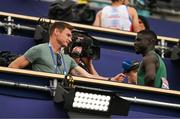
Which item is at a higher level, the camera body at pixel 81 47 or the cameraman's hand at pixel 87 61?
the camera body at pixel 81 47

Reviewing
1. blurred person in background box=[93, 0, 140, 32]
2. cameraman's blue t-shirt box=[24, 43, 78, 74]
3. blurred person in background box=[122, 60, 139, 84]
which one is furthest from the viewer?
blurred person in background box=[93, 0, 140, 32]

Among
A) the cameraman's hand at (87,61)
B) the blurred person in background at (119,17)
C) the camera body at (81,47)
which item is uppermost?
the blurred person in background at (119,17)

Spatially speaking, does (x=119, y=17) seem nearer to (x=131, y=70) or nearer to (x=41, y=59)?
(x=131, y=70)

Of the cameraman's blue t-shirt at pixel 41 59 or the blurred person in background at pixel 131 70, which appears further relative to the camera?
the blurred person in background at pixel 131 70

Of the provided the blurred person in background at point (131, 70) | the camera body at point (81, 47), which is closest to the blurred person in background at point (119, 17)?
the camera body at point (81, 47)

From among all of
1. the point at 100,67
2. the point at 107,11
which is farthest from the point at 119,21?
the point at 100,67

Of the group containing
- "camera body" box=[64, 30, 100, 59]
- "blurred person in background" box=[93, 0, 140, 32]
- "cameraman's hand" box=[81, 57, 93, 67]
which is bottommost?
"cameraman's hand" box=[81, 57, 93, 67]

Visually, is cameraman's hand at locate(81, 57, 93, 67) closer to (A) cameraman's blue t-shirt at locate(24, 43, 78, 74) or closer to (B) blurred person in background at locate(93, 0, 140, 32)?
(A) cameraman's blue t-shirt at locate(24, 43, 78, 74)

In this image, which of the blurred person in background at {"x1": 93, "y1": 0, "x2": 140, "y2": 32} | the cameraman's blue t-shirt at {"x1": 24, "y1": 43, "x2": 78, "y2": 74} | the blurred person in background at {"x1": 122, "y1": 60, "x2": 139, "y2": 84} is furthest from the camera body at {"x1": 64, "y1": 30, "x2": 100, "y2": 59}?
the blurred person in background at {"x1": 93, "y1": 0, "x2": 140, "y2": 32}

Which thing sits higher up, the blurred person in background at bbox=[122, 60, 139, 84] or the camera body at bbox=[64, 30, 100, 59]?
the camera body at bbox=[64, 30, 100, 59]

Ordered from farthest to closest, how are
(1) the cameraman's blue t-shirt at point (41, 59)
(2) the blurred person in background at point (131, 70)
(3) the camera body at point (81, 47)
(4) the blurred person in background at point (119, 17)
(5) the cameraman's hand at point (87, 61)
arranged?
(4) the blurred person in background at point (119, 17), (5) the cameraman's hand at point (87, 61), (3) the camera body at point (81, 47), (2) the blurred person in background at point (131, 70), (1) the cameraman's blue t-shirt at point (41, 59)

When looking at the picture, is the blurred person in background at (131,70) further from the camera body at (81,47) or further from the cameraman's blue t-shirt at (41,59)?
the cameraman's blue t-shirt at (41,59)

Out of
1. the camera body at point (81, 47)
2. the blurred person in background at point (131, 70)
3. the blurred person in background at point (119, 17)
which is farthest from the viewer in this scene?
the blurred person in background at point (119, 17)

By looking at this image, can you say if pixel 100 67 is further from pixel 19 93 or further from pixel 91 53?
pixel 19 93
